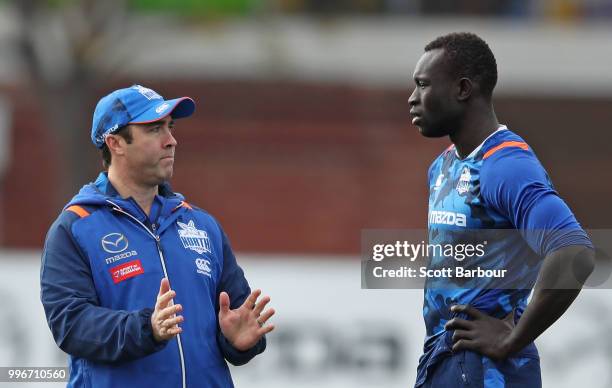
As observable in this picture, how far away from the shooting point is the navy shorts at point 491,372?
4.52 m

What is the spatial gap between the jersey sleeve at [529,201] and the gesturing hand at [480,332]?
0.31 metres

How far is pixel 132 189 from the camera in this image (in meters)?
4.89

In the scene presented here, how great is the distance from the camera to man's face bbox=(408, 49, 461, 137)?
183 inches

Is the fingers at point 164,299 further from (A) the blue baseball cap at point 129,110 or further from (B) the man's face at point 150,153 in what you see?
(A) the blue baseball cap at point 129,110

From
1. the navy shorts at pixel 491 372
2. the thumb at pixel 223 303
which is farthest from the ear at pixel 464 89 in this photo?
the thumb at pixel 223 303

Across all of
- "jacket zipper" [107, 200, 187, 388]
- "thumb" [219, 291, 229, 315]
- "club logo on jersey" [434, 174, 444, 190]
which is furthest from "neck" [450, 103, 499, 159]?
"jacket zipper" [107, 200, 187, 388]

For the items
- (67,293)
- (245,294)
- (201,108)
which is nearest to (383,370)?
(245,294)

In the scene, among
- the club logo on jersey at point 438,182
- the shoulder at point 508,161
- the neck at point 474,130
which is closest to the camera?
the shoulder at point 508,161

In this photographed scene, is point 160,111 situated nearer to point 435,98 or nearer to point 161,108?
point 161,108

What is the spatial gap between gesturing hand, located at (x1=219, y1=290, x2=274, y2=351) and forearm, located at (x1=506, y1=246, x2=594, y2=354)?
3.40 feet

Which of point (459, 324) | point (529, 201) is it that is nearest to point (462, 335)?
point (459, 324)

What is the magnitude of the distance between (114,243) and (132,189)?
0.31m

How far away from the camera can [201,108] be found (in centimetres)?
1894

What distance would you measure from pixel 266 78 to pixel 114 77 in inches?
93.0
